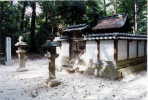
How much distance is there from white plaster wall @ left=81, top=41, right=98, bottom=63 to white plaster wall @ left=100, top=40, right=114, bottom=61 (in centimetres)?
40

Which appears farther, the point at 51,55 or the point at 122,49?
the point at 122,49

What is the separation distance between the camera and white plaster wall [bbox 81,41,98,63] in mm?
8586

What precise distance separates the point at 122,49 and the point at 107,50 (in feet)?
A: 2.69

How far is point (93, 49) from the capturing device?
8.69 metres

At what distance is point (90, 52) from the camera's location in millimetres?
8867

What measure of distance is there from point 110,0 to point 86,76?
1521 centimetres

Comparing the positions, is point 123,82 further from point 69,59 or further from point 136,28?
point 136,28

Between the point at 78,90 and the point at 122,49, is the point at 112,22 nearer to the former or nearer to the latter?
the point at 122,49

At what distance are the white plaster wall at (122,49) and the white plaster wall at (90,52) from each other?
4.06 ft

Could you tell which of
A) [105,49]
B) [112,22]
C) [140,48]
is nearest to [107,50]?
[105,49]

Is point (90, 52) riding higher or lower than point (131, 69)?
higher

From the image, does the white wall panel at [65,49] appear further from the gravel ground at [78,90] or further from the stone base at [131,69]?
the stone base at [131,69]

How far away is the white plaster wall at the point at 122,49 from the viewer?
7.97m

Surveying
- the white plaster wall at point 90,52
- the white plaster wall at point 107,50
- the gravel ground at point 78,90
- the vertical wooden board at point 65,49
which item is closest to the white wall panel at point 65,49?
the vertical wooden board at point 65,49
